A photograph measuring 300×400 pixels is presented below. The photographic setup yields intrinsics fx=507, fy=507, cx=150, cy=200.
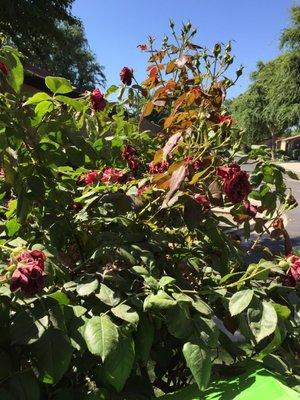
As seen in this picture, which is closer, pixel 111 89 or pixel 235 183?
pixel 235 183

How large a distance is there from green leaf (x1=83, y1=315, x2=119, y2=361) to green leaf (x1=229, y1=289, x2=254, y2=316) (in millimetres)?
329

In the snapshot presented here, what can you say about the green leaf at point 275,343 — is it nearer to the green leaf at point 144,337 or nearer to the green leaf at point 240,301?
the green leaf at point 240,301

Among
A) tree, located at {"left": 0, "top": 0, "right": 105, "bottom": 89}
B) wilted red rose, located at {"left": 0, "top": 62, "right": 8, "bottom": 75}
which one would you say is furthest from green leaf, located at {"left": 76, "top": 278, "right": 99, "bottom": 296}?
tree, located at {"left": 0, "top": 0, "right": 105, "bottom": 89}

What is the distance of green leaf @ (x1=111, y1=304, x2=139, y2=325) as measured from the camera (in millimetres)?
1306

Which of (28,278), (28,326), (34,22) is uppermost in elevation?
(34,22)

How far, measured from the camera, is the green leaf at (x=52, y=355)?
4.11 ft

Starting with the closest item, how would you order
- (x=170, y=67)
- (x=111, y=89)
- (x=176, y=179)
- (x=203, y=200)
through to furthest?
(x=176, y=179) < (x=203, y=200) < (x=170, y=67) < (x=111, y=89)

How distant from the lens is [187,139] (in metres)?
1.98

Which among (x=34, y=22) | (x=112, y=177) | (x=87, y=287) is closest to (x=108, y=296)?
(x=87, y=287)

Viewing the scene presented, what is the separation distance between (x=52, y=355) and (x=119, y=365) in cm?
17

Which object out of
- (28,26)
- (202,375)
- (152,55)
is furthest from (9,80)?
(28,26)

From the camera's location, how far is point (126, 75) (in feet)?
8.96

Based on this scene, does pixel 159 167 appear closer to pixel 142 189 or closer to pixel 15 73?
pixel 142 189

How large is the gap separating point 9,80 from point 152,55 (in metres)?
1.37
